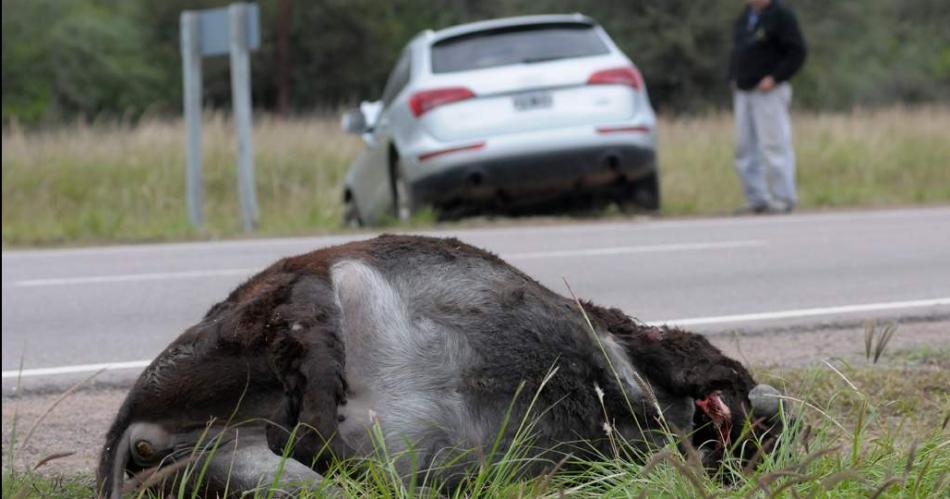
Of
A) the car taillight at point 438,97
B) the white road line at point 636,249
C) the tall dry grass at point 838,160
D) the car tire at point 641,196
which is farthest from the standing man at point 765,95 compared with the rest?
the car taillight at point 438,97

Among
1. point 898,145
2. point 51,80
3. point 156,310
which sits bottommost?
point 51,80

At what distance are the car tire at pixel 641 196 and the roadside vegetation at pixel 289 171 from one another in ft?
0.54

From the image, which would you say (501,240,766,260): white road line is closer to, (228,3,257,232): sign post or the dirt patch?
the dirt patch

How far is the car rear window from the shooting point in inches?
485

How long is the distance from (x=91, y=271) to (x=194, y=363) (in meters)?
7.31

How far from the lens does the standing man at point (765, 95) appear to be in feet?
43.3

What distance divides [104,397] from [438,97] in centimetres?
679

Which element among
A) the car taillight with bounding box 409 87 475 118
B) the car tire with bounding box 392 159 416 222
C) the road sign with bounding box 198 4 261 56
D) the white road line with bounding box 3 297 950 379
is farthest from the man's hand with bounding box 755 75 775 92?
the white road line with bounding box 3 297 950 379

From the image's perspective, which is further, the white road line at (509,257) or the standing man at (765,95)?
the standing man at (765,95)

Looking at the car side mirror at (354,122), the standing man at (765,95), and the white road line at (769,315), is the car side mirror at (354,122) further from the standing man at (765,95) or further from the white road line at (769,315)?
the white road line at (769,315)

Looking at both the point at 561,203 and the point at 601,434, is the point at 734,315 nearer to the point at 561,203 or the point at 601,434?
the point at 601,434

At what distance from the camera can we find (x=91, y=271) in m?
10.2

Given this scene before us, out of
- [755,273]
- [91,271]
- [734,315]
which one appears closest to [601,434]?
[734,315]

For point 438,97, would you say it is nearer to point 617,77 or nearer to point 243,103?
point 617,77
